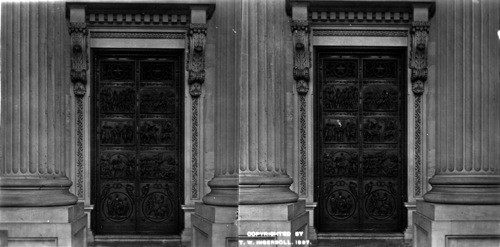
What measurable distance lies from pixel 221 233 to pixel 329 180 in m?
3.70

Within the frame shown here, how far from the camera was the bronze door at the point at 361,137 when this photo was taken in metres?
15.3

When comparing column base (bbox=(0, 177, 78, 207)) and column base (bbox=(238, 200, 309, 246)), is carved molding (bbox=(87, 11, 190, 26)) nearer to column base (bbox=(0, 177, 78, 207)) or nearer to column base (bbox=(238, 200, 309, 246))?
column base (bbox=(0, 177, 78, 207))

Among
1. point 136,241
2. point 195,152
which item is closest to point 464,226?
point 195,152

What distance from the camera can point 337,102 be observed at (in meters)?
15.4

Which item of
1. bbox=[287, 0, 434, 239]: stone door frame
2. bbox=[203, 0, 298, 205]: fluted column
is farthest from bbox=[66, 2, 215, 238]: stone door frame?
bbox=[203, 0, 298, 205]: fluted column

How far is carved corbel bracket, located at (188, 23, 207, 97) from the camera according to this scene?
14.7 metres

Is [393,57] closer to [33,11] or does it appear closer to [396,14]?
[396,14]

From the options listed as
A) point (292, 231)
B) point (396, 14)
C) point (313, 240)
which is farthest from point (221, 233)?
point (396, 14)

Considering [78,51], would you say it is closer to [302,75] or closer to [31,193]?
[31,193]

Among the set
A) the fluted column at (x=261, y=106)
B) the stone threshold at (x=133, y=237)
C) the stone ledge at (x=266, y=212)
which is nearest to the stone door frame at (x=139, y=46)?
the stone threshold at (x=133, y=237)

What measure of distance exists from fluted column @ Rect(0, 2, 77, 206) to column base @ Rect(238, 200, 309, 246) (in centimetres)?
327

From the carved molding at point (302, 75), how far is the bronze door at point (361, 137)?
0.34 m

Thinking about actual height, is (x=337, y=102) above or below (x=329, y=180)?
above

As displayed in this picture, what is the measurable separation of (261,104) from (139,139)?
13.2 ft
